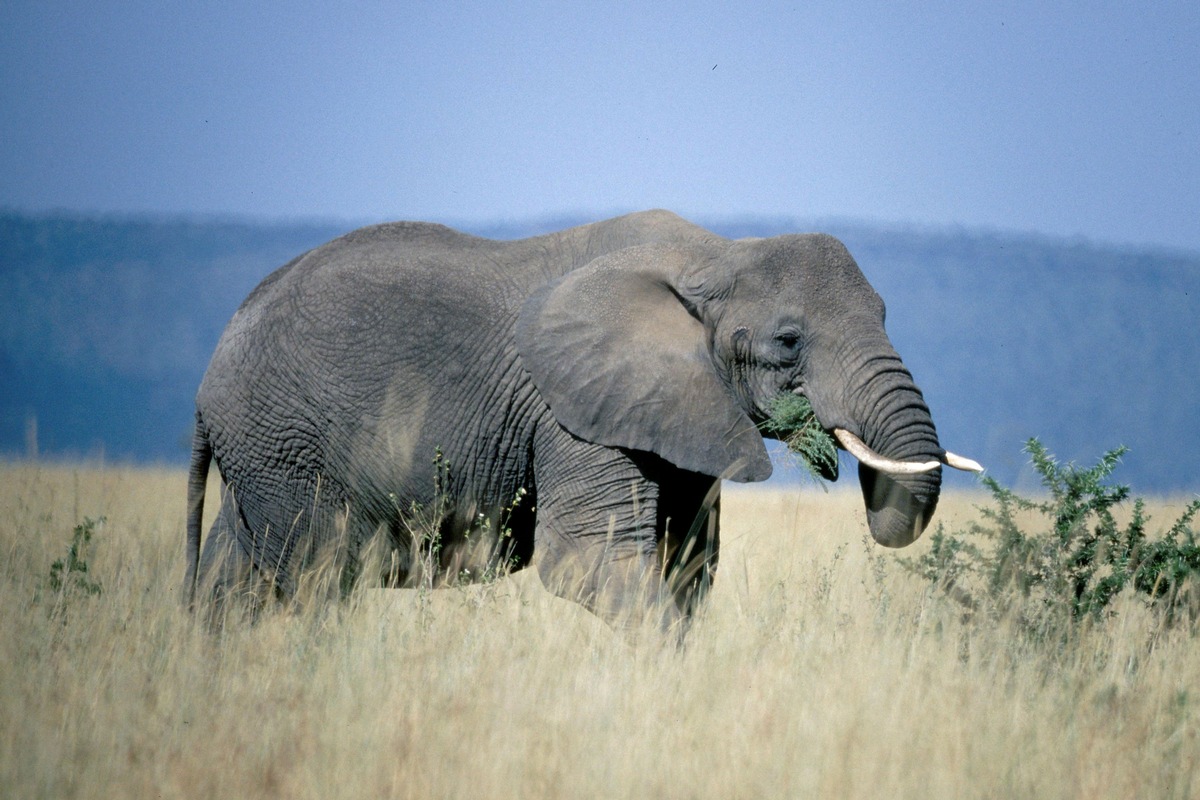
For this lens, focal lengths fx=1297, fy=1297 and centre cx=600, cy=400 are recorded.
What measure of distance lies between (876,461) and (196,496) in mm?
4266

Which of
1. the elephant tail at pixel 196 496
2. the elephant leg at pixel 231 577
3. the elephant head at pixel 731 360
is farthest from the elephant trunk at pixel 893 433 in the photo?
the elephant tail at pixel 196 496

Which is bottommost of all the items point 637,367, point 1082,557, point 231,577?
point 231,577

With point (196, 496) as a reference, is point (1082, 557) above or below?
above

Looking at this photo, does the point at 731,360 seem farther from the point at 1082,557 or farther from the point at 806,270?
the point at 1082,557

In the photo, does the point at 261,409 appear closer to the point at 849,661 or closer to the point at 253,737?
the point at 253,737

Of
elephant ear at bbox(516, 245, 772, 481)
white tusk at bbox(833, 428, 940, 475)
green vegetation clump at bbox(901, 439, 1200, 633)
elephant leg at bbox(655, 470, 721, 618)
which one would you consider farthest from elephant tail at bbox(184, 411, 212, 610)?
green vegetation clump at bbox(901, 439, 1200, 633)

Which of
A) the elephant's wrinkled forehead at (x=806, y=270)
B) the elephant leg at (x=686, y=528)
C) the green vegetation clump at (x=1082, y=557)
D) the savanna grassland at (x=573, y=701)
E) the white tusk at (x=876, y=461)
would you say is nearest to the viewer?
the savanna grassland at (x=573, y=701)

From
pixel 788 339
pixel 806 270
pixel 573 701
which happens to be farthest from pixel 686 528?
pixel 573 701

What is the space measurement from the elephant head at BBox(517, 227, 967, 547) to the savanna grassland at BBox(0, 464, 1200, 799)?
0.83m

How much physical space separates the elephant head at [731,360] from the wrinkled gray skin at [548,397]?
11mm

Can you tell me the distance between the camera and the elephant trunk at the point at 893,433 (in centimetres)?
564

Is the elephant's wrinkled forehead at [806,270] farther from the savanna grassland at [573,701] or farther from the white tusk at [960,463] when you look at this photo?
the savanna grassland at [573,701]

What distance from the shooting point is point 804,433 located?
6.08 m

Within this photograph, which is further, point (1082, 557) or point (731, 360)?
point (1082, 557)
